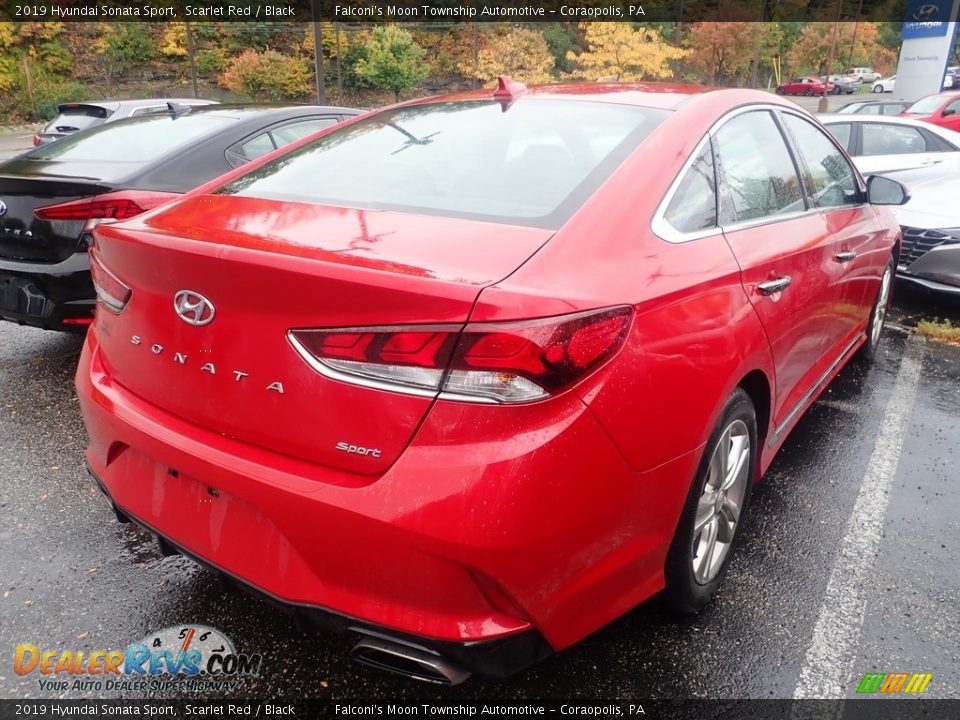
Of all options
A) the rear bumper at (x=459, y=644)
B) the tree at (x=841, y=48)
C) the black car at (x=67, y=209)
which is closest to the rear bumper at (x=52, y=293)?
the black car at (x=67, y=209)

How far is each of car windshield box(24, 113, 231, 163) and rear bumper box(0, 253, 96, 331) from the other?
2.58 feet

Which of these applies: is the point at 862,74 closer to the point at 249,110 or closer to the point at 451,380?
the point at 249,110

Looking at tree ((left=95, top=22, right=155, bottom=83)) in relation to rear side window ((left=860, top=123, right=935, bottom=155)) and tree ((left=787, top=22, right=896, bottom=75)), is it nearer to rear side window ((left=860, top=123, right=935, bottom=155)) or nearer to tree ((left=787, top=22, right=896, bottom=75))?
rear side window ((left=860, top=123, right=935, bottom=155))

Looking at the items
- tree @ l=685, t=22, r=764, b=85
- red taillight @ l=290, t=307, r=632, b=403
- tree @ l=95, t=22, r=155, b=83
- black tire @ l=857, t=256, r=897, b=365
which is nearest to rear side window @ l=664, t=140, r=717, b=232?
red taillight @ l=290, t=307, r=632, b=403

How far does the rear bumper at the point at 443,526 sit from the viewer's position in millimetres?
1374

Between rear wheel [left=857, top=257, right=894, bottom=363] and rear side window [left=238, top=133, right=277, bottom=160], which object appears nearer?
rear wheel [left=857, top=257, right=894, bottom=363]

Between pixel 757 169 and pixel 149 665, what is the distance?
253cm

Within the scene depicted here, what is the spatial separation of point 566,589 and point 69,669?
1.46m

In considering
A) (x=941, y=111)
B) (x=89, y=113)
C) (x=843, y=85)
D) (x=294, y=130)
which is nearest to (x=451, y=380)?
(x=294, y=130)

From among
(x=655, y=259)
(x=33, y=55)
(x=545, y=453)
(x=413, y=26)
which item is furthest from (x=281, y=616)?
(x=413, y=26)

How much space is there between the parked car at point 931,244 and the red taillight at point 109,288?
17.4ft

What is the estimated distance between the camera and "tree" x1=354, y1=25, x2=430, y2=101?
4153 cm

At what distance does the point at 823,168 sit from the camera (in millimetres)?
3145

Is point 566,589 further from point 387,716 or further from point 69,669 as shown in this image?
point 69,669
